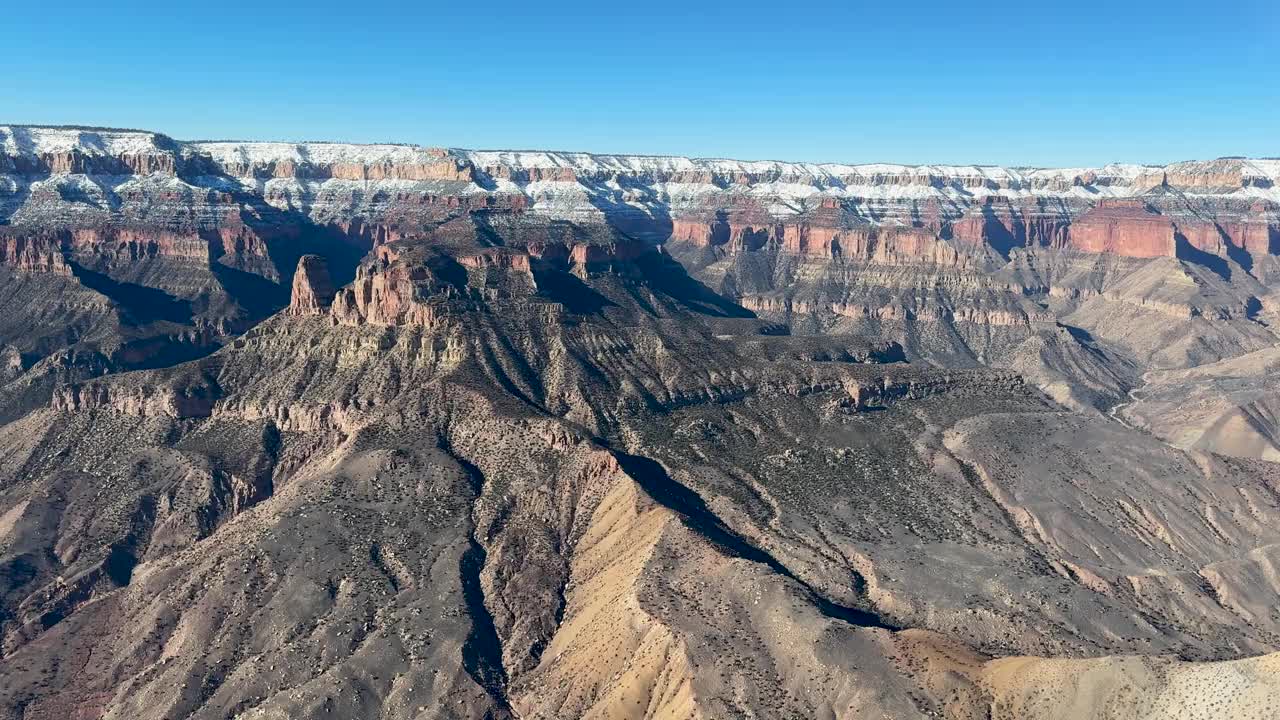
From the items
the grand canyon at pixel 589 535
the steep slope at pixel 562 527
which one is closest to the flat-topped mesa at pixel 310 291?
the grand canyon at pixel 589 535

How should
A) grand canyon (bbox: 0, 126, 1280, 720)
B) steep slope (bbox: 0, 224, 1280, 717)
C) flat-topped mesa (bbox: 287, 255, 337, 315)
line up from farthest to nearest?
flat-topped mesa (bbox: 287, 255, 337, 315), steep slope (bbox: 0, 224, 1280, 717), grand canyon (bbox: 0, 126, 1280, 720)

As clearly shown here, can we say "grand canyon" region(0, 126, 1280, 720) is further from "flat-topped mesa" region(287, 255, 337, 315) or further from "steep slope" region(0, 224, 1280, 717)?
"flat-topped mesa" region(287, 255, 337, 315)

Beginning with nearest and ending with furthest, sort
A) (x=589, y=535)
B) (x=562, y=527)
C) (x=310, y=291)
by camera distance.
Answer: (x=589, y=535)
(x=562, y=527)
(x=310, y=291)

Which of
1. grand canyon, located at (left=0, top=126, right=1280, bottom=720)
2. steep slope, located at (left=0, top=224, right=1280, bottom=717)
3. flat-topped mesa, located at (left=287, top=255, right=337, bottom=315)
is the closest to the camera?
grand canyon, located at (left=0, top=126, right=1280, bottom=720)

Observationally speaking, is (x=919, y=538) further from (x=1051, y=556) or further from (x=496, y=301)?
(x=496, y=301)

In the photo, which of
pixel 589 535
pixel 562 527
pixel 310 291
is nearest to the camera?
pixel 589 535

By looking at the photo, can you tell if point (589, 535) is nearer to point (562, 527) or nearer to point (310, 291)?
point (562, 527)

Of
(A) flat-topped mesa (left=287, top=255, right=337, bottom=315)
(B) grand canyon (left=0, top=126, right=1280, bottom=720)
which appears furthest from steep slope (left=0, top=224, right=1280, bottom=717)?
(A) flat-topped mesa (left=287, top=255, right=337, bottom=315)

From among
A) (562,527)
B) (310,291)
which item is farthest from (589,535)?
(310,291)
